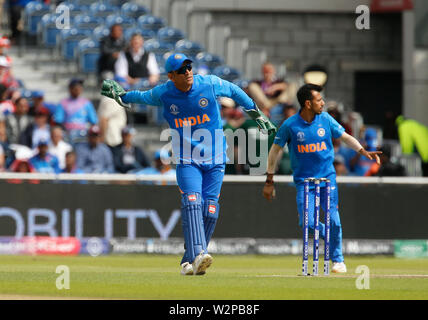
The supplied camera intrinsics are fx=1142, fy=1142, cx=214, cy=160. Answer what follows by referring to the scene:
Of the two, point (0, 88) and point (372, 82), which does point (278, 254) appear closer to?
point (0, 88)

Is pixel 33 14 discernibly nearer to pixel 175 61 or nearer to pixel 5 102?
pixel 5 102

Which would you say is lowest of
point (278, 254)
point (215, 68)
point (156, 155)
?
point (278, 254)

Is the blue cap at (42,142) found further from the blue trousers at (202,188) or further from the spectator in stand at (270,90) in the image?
the blue trousers at (202,188)

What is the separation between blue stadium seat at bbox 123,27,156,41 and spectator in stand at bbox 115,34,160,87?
1721 mm

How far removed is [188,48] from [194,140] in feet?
41.3

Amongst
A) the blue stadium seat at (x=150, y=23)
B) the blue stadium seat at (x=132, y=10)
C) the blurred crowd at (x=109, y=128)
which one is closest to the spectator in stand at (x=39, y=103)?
the blurred crowd at (x=109, y=128)

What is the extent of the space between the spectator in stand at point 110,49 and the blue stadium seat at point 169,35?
2589 millimetres

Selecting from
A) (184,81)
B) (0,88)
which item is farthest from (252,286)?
(0,88)

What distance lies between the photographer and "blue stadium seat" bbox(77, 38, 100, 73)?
73.6ft

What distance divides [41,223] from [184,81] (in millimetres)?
6653

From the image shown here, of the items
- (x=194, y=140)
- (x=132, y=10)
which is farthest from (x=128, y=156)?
(x=194, y=140)

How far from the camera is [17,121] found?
64.1 feet

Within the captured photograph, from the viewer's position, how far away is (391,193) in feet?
60.5

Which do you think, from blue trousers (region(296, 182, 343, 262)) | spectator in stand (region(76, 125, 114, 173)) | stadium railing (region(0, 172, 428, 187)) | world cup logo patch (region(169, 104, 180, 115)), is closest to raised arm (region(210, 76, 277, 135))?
world cup logo patch (region(169, 104, 180, 115))
